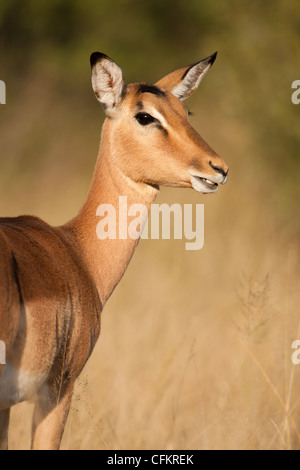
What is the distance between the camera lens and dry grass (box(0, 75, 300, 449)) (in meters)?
5.77

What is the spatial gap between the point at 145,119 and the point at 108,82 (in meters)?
0.38

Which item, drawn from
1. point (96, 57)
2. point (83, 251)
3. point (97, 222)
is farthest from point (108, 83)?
point (83, 251)

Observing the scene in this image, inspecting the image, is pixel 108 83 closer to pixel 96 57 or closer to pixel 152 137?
pixel 96 57

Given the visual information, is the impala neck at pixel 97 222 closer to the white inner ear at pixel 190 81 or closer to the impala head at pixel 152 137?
the impala head at pixel 152 137

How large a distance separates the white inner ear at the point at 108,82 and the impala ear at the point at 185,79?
0.52m

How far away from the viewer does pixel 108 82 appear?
5.25 m

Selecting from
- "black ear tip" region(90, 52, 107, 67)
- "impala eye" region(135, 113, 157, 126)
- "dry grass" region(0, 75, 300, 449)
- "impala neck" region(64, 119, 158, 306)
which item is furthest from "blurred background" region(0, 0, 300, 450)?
"black ear tip" region(90, 52, 107, 67)

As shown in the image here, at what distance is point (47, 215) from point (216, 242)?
2267 mm

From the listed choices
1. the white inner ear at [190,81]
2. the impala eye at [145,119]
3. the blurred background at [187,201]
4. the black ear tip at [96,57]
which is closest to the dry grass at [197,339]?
the blurred background at [187,201]

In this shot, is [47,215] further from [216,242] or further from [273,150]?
[273,150]

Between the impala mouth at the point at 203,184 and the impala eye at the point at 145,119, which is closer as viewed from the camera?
the impala mouth at the point at 203,184

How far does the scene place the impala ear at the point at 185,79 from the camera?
18.7 feet

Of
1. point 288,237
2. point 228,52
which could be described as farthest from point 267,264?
point 228,52

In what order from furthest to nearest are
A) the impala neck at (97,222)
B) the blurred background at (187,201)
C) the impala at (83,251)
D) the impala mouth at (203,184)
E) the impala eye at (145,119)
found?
the blurred background at (187,201)
the impala eye at (145,119)
the impala neck at (97,222)
the impala mouth at (203,184)
the impala at (83,251)
